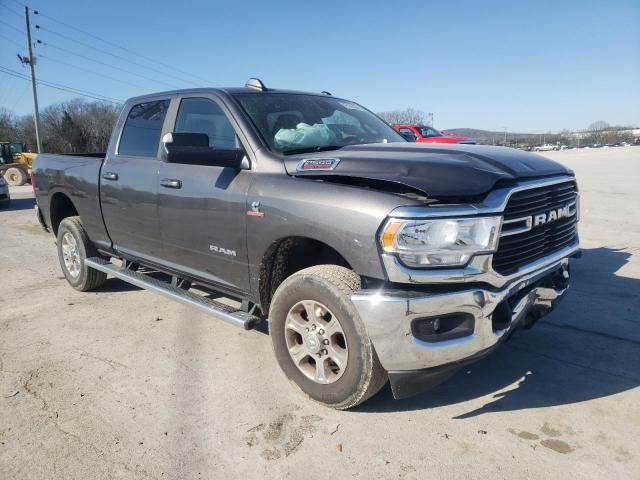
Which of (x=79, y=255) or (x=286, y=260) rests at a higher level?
(x=286, y=260)

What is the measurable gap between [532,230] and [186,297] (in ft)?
8.26

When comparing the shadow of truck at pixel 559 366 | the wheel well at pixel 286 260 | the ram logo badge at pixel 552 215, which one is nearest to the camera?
the ram logo badge at pixel 552 215

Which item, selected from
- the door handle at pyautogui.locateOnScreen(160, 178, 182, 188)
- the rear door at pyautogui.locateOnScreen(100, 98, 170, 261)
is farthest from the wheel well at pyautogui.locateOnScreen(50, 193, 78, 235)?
the door handle at pyautogui.locateOnScreen(160, 178, 182, 188)

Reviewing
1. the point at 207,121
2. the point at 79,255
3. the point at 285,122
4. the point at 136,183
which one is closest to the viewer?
the point at 285,122

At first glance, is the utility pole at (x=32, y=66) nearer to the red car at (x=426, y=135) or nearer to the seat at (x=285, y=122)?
the red car at (x=426, y=135)

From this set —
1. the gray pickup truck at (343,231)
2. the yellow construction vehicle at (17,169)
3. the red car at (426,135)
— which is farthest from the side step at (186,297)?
the yellow construction vehicle at (17,169)

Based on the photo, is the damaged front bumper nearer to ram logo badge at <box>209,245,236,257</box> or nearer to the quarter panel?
ram logo badge at <box>209,245,236,257</box>

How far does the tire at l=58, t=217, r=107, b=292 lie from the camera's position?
521 cm

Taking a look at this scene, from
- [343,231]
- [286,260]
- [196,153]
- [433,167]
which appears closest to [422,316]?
[343,231]

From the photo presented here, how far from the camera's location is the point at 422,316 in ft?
8.00

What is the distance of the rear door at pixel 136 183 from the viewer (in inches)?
161

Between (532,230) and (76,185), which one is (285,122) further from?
(76,185)

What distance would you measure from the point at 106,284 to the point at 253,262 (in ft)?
10.7

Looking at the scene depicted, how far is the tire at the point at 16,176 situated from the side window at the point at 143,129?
23347 mm
